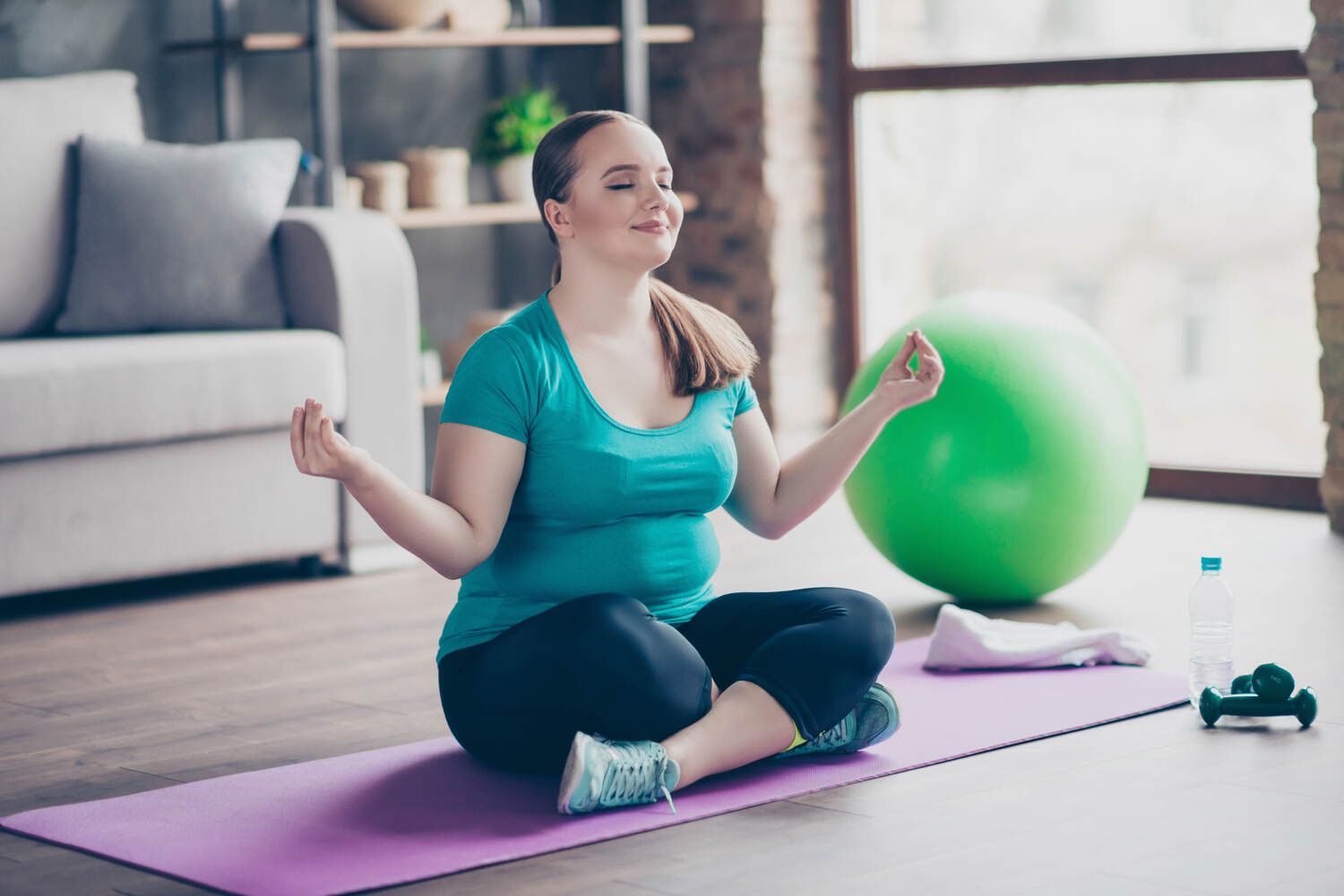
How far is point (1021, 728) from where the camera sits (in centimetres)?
227

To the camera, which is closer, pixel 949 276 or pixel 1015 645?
pixel 1015 645

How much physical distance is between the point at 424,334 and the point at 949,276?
4.65 feet

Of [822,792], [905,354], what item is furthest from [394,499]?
[905,354]

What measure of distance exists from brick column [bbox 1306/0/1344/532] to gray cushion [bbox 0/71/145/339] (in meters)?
2.47

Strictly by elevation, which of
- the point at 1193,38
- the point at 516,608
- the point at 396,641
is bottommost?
the point at 396,641

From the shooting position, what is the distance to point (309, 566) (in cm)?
359

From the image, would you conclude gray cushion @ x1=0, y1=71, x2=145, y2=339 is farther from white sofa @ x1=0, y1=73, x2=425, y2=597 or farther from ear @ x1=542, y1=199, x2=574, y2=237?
ear @ x1=542, y1=199, x2=574, y2=237

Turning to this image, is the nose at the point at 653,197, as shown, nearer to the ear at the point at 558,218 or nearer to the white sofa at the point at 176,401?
the ear at the point at 558,218

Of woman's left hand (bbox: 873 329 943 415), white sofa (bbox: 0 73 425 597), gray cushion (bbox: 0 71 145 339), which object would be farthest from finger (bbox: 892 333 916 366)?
gray cushion (bbox: 0 71 145 339)

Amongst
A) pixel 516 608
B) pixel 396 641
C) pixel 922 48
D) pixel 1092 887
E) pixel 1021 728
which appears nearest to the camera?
pixel 1092 887

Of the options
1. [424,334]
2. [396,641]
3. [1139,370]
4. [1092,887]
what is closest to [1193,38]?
[1139,370]

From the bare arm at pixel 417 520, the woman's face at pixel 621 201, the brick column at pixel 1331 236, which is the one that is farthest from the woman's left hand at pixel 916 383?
the brick column at pixel 1331 236

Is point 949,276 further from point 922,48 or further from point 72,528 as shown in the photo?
point 72,528

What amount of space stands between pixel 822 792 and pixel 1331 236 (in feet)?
7.23
